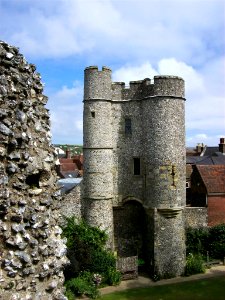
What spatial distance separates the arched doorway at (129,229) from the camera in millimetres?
21391

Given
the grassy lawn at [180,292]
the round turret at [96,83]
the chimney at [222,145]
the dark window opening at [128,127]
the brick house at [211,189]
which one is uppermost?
the round turret at [96,83]

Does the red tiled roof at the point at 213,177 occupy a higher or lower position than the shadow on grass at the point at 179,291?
higher

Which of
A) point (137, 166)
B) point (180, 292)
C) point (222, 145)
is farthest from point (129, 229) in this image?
point (222, 145)

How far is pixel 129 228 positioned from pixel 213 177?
292 inches

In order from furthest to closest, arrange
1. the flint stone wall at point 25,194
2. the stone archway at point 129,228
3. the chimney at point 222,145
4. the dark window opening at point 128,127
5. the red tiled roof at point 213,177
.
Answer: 1. the chimney at point 222,145
2. the red tiled roof at point 213,177
3. the stone archway at point 129,228
4. the dark window opening at point 128,127
5. the flint stone wall at point 25,194

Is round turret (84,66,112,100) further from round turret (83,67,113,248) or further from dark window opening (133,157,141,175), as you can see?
dark window opening (133,157,141,175)

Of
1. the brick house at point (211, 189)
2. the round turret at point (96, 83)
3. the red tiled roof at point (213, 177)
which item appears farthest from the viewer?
the red tiled roof at point (213, 177)

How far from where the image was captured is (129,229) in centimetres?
2177

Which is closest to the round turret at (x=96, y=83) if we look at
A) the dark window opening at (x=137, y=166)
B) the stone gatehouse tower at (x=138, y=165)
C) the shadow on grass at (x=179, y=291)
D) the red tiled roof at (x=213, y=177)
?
the stone gatehouse tower at (x=138, y=165)

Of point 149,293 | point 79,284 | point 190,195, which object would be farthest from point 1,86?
point 190,195

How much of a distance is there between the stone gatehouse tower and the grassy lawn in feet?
4.86

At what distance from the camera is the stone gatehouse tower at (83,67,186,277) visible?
19078 mm

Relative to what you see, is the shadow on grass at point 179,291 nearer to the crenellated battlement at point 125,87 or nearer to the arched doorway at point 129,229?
the arched doorway at point 129,229

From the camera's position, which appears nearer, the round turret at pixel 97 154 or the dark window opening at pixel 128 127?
the round turret at pixel 97 154
